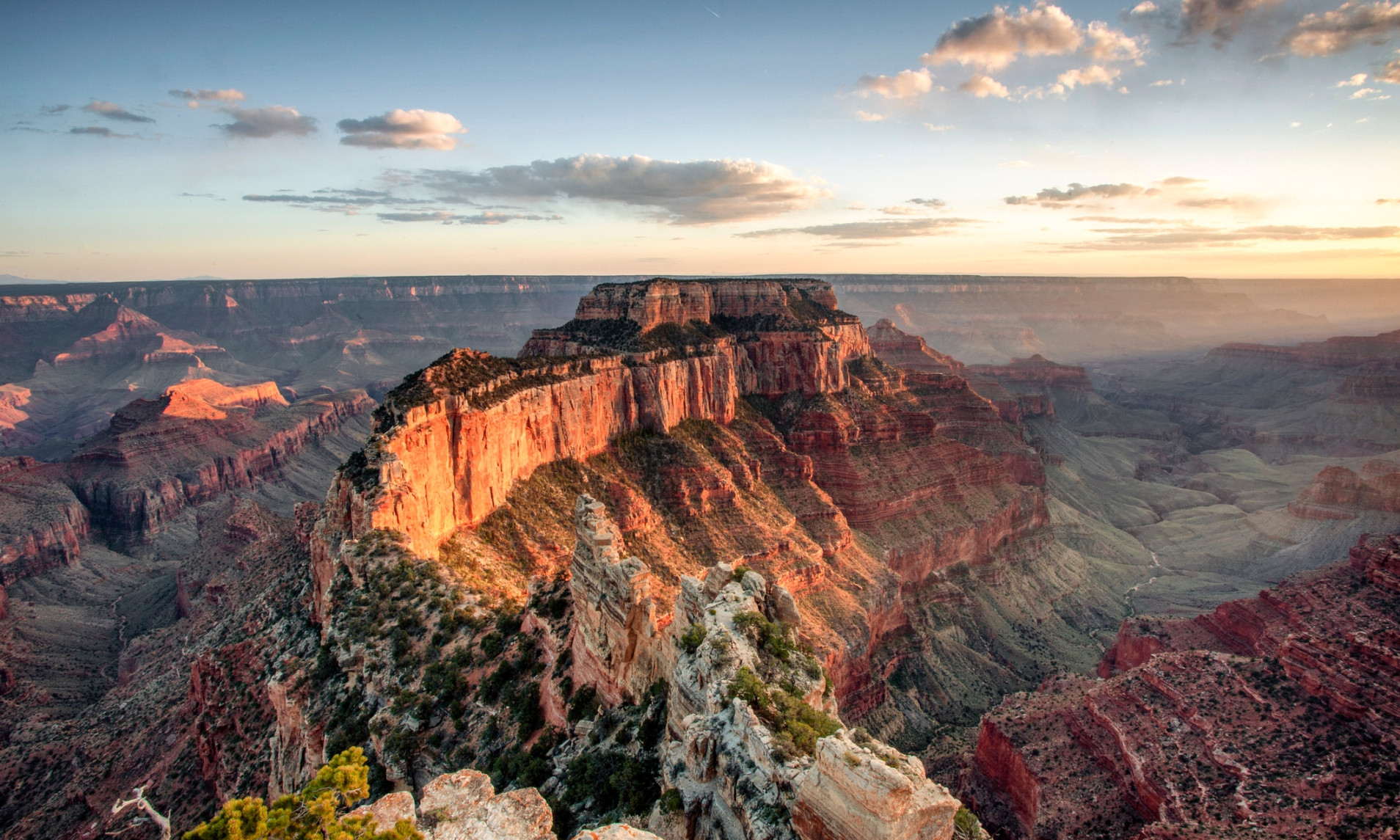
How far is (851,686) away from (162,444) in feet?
459

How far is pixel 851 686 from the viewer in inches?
2303

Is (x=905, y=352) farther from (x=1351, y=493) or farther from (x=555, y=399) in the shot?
(x=555, y=399)

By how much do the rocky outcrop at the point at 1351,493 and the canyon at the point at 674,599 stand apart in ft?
1.68

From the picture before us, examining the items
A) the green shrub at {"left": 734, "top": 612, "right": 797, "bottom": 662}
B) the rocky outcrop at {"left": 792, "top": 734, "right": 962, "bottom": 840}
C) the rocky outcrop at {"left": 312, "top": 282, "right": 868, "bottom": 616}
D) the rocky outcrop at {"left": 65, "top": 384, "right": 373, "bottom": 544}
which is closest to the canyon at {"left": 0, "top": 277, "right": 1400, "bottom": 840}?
the rocky outcrop at {"left": 792, "top": 734, "right": 962, "bottom": 840}

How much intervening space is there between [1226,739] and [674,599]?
35.4 meters

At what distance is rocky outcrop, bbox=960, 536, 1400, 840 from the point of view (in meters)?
33.9

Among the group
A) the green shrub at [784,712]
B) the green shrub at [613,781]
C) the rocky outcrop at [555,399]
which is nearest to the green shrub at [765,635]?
the green shrub at [784,712]

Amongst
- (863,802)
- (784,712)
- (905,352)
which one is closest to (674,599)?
(784,712)

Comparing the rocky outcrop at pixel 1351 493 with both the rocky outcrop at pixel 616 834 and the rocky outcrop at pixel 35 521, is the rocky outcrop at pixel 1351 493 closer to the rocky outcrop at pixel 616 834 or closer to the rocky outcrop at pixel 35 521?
the rocky outcrop at pixel 616 834

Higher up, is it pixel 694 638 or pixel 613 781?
pixel 694 638

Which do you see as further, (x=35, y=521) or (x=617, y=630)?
(x=35, y=521)

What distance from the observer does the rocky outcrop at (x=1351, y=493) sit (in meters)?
94.1

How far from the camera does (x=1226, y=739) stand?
126 ft

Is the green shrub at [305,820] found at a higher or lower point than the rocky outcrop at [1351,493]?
higher
